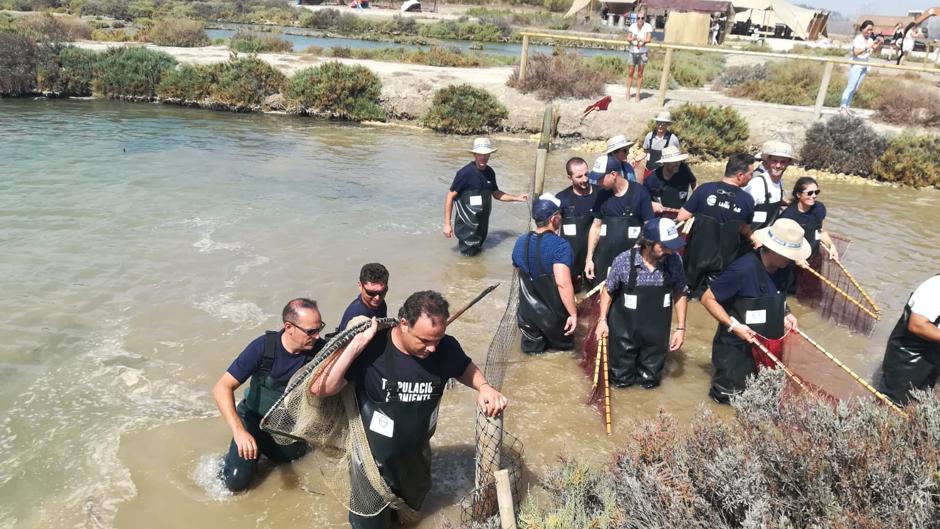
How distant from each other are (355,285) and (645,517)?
549 cm

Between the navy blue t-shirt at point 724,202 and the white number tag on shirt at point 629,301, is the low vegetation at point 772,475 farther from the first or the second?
the navy blue t-shirt at point 724,202

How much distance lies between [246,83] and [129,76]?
143 inches

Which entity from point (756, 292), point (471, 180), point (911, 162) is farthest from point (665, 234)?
point (911, 162)

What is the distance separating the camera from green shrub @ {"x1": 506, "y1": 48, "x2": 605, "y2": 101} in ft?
60.5

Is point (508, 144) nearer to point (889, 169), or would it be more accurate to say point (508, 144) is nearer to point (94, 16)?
point (889, 169)

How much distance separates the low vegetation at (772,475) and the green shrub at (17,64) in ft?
69.6

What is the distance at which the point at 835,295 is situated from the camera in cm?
747

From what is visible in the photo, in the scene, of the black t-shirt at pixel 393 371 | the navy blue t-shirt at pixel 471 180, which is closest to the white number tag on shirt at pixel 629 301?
the black t-shirt at pixel 393 371

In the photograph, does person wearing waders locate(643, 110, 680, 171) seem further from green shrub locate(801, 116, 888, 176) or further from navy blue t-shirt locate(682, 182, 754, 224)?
green shrub locate(801, 116, 888, 176)

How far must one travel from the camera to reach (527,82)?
737 inches

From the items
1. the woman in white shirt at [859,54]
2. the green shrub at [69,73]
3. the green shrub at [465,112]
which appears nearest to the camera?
the woman in white shirt at [859,54]

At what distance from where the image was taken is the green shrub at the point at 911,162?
46.2 feet

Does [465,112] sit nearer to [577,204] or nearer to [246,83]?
[246,83]

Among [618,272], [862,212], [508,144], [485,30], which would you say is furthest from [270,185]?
[485,30]
